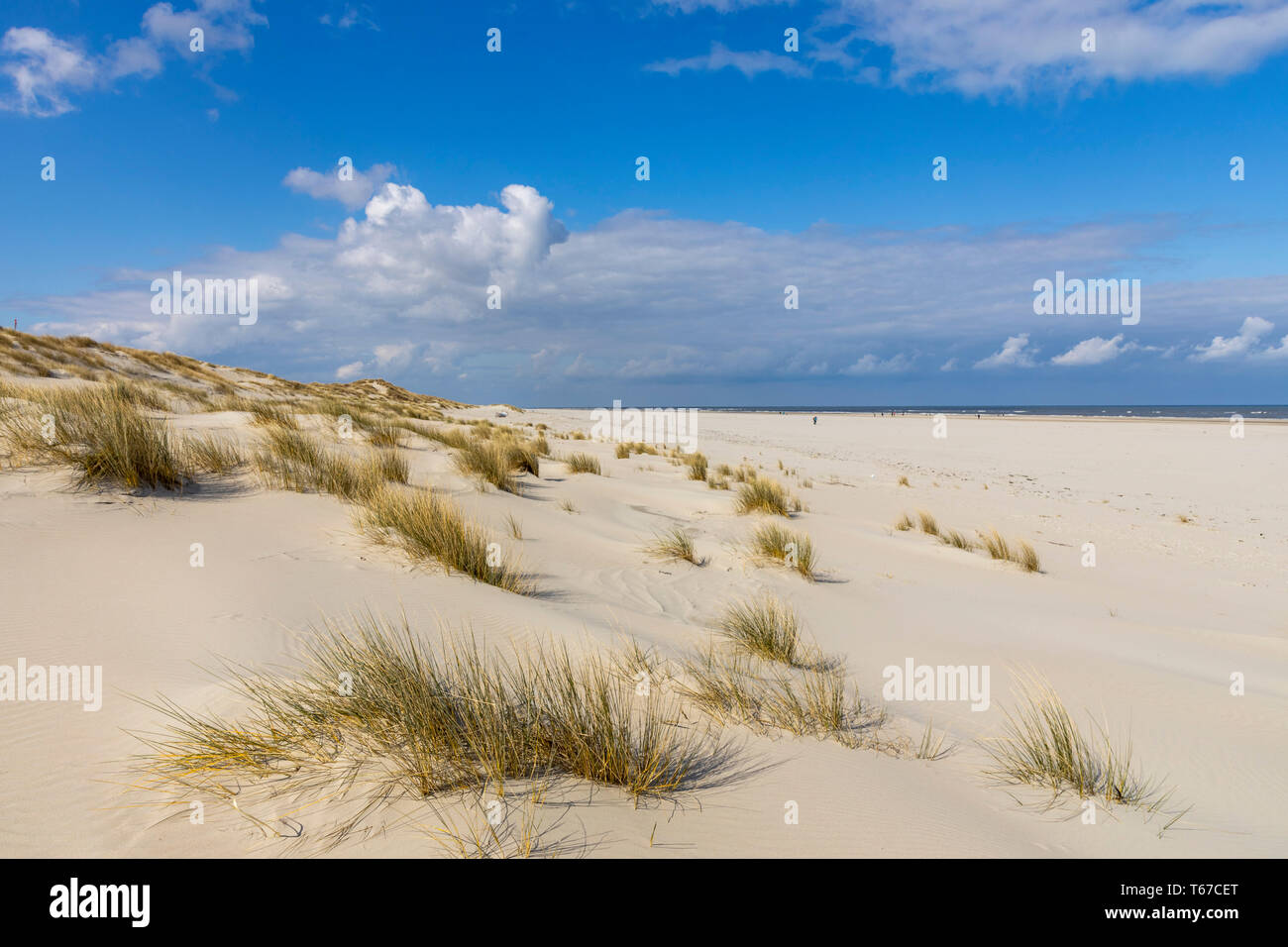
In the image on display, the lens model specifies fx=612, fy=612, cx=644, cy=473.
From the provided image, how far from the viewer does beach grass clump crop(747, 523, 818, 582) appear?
20.7 feet

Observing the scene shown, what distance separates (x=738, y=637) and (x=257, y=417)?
9152 mm

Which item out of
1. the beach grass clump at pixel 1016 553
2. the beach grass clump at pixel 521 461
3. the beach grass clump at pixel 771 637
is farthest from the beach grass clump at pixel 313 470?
the beach grass clump at pixel 1016 553

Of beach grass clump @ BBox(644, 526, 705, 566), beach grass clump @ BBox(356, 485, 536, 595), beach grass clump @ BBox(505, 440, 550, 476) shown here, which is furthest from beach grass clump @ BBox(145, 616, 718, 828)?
beach grass clump @ BBox(505, 440, 550, 476)

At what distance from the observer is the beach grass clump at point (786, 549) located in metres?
6.30

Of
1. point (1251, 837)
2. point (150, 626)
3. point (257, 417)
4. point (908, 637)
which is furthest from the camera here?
point (257, 417)

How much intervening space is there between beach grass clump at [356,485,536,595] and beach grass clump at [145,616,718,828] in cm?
234

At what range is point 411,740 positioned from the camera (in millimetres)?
2076

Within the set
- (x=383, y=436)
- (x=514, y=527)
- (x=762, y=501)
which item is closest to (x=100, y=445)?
(x=514, y=527)

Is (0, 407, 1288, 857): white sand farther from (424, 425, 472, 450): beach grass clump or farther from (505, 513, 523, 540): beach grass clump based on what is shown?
(424, 425, 472, 450): beach grass clump
